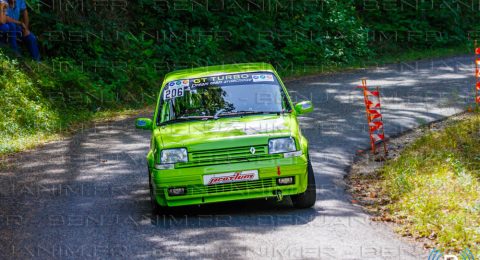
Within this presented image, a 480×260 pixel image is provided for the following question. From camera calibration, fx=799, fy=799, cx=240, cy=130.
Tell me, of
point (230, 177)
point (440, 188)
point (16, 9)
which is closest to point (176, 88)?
point (230, 177)

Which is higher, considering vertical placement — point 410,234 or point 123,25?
point 123,25

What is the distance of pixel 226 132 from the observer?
9.24 m

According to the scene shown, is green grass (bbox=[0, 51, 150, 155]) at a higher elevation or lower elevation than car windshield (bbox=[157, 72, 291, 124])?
lower

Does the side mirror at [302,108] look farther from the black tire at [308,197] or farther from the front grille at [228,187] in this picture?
the front grille at [228,187]

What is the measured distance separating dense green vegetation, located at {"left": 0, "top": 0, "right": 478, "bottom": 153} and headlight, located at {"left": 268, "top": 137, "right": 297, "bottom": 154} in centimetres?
717

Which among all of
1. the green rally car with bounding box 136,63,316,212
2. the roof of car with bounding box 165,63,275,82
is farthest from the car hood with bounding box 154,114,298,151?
the roof of car with bounding box 165,63,275,82

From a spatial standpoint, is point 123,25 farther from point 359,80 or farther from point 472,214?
point 472,214

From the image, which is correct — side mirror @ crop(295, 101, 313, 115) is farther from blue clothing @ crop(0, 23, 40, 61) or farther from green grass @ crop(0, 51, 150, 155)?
blue clothing @ crop(0, 23, 40, 61)

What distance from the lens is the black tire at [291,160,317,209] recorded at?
942 centimetres

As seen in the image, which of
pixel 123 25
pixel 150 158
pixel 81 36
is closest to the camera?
pixel 150 158

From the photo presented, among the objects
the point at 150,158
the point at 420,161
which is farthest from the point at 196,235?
the point at 420,161

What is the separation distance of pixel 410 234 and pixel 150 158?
126 inches

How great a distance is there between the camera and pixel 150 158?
9664 mm

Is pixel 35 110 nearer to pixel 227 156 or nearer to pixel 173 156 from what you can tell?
pixel 173 156
